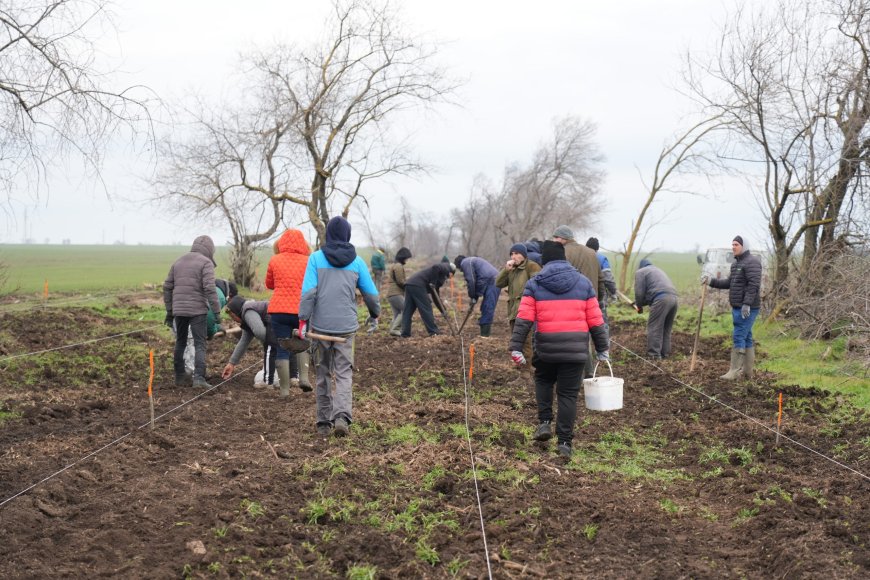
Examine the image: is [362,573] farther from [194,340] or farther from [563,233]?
[194,340]

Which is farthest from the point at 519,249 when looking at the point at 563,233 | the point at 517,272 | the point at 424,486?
the point at 424,486

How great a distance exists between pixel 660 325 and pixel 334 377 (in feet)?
24.6

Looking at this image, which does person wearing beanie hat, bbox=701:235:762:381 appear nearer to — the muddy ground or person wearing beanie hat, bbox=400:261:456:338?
the muddy ground

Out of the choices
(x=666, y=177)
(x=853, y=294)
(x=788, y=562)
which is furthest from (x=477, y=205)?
(x=788, y=562)

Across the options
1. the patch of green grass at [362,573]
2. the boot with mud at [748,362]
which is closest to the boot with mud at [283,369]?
the patch of green grass at [362,573]

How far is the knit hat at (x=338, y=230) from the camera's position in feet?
25.4

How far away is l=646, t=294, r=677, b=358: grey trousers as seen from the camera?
1375cm

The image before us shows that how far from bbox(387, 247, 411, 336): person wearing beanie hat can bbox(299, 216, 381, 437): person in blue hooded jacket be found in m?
8.62

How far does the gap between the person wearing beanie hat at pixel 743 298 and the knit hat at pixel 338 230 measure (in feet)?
18.7

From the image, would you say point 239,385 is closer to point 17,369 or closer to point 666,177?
point 17,369

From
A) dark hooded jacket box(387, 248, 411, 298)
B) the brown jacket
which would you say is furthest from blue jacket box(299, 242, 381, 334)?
dark hooded jacket box(387, 248, 411, 298)

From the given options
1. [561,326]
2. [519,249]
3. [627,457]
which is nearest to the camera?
[561,326]

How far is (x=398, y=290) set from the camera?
16984 mm

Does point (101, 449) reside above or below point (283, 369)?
below
